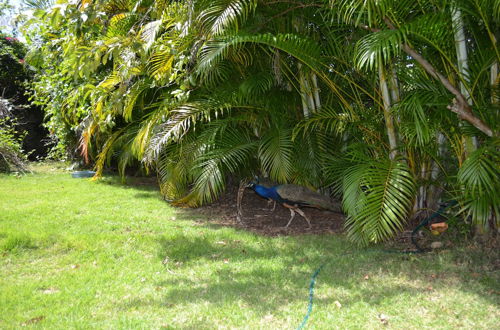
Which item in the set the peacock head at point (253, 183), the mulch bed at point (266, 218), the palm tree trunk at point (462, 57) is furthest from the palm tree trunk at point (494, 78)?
the peacock head at point (253, 183)

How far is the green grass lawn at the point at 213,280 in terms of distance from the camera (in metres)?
3.14

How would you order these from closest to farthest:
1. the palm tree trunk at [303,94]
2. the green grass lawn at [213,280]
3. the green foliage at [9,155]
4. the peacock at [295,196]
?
1. the green grass lawn at [213,280]
2. the peacock at [295,196]
3. the palm tree trunk at [303,94]
4. the green foliage at [9,155]

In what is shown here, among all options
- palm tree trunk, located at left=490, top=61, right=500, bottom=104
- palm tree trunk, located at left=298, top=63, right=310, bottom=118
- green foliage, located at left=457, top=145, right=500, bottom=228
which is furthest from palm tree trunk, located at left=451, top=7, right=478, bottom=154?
palm tree trunk, located at left=298, top=63, right=310, bottom=118

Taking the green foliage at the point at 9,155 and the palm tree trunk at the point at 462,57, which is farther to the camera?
the green foliage at the point at 9,155

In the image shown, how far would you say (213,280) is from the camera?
386cm

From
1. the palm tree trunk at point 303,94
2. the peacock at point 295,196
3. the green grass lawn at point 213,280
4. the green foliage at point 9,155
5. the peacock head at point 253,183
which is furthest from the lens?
the green foliage at point 9,155

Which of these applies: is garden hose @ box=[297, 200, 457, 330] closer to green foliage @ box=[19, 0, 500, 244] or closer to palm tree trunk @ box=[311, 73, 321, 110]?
green foliage @ box=[19, 0, 500, 244]

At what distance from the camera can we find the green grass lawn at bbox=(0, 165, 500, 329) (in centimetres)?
314

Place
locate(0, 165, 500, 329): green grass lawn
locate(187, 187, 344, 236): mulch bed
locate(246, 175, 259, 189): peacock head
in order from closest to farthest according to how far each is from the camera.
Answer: locate(0, 165, 500, 329): green grass lawn < locate(187, 187, 344, 236): mulch bed < locate(246, 175, 259, 189): peacock head

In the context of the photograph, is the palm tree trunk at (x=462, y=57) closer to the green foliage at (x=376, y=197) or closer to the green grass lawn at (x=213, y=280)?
the green foliage at (x=376, y=197)

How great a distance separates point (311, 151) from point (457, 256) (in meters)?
2.16

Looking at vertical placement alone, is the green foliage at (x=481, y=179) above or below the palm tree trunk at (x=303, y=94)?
below

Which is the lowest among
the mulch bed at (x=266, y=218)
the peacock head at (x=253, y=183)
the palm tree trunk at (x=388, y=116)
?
the mulch bed at (x=266, y=218)

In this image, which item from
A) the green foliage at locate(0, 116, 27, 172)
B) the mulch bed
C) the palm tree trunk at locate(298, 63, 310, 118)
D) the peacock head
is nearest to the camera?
the mulch bed
